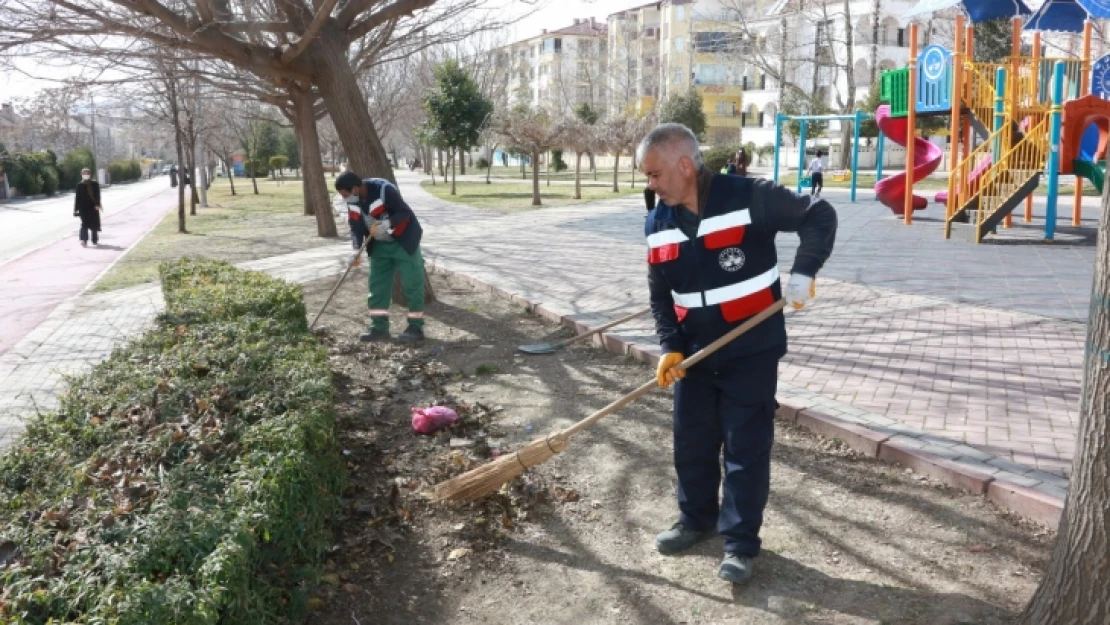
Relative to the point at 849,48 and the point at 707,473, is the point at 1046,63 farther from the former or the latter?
the point at 849,48

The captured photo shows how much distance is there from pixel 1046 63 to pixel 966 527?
43.9ft

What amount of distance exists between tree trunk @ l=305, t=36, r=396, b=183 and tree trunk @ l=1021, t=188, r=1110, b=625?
7.74m

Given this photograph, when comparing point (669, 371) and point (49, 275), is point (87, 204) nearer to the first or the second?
point (49, 275)

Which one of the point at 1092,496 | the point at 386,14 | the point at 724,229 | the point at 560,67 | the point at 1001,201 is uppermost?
the point at 560,67

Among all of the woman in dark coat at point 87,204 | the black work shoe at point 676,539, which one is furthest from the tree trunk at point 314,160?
the black work shoe at point 676,539

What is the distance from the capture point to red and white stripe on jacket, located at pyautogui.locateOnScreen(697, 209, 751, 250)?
3.45 metres

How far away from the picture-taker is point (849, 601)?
11.0 feet

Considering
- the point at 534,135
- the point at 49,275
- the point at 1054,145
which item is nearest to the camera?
the point at 1054,145

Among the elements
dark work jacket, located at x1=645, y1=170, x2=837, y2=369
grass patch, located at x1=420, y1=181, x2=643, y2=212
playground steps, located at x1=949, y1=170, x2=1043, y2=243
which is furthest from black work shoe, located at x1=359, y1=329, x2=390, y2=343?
grass patch, located at x1=420, y1=181, x2=643, y2=212

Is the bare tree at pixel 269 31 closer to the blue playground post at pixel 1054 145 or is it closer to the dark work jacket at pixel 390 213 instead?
the dark work jacket at pixel 390 213

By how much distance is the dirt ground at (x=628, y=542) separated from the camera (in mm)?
3383

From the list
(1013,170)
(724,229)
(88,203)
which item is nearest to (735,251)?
(724,229)

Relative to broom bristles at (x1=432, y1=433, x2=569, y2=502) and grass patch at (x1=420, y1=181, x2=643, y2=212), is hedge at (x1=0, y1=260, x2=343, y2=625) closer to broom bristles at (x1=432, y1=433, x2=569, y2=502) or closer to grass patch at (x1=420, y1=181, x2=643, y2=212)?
broom bristles at (x1=432, y1=433, x2=569, y2=502)

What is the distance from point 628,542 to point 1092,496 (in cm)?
190
